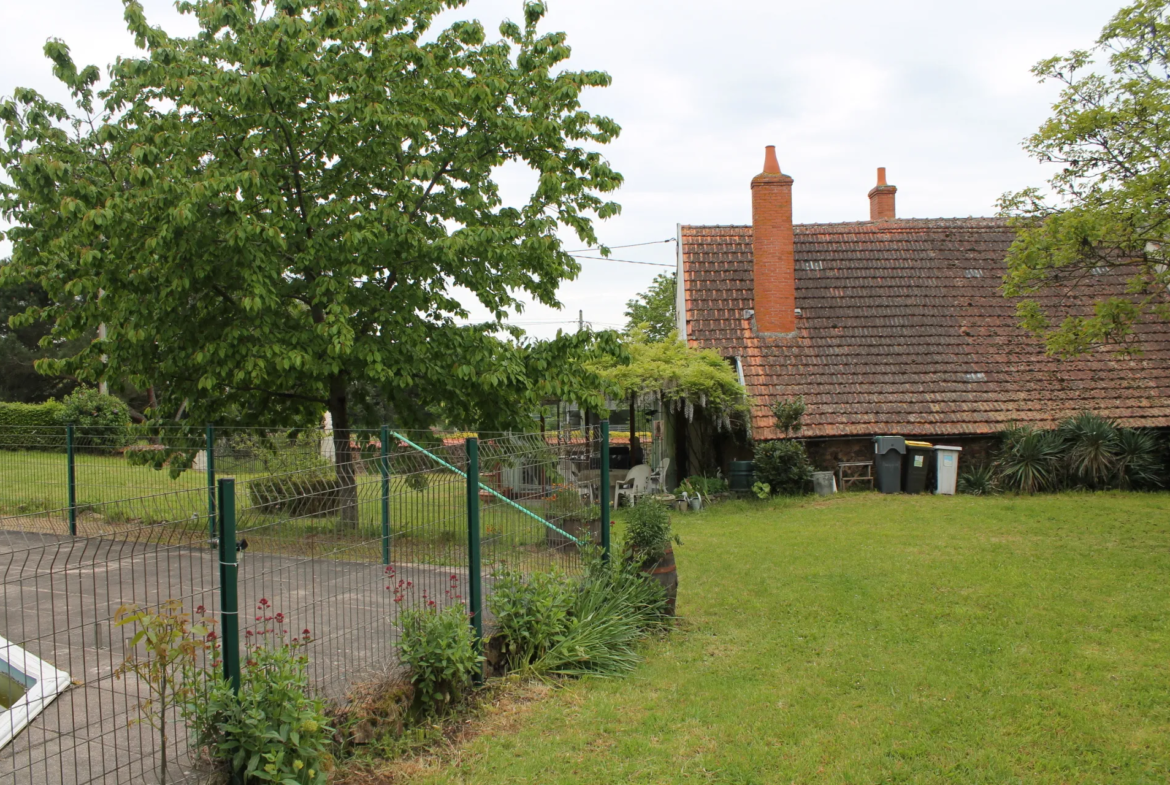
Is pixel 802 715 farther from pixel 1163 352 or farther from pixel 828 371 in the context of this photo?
pixel 1163 352

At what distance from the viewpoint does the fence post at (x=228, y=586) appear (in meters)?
4.09

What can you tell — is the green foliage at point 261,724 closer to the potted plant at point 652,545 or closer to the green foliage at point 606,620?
the green foliage at point 606,620

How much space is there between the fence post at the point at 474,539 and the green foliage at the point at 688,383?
9.87 meters

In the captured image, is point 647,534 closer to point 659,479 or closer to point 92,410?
point 659,479

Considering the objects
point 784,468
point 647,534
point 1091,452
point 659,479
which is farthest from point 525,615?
point 1091,452

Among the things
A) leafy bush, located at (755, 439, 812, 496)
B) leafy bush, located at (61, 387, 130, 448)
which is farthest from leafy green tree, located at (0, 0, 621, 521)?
leafy bush, located at (61, 387, 130, 448)

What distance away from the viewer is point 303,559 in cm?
545

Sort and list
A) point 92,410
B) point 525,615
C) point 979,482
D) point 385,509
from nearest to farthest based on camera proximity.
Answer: point 385,509 → point 525,615 → point 979,482 → point 92,410

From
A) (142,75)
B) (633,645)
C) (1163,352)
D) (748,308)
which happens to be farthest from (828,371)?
(142,75)

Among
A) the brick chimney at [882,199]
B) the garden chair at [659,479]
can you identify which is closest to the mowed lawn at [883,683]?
the garden chair at [659,479]

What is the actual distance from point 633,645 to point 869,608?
2.60 metres

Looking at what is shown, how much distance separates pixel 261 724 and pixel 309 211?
8.14 m

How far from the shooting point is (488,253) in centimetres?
1062

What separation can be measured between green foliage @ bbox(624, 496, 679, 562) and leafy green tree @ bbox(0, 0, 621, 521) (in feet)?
11.5
